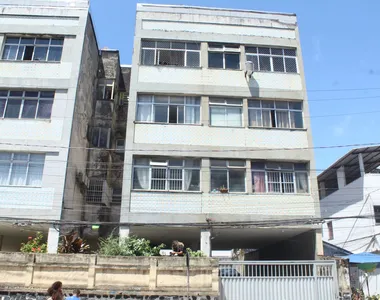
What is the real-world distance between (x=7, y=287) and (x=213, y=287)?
19.4 feet

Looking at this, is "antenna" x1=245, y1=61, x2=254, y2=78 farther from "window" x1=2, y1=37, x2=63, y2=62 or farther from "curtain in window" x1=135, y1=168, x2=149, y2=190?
"window" x1=2, y1=37, x2=63, y2=62

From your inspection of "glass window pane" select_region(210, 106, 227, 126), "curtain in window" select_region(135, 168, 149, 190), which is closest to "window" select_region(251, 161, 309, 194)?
"glass window pane" select_region(210, 106, 227, 126)

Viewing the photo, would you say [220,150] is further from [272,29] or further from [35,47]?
[35,47]

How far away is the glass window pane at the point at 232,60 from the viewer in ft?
58.1

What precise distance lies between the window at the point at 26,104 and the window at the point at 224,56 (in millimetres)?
7426

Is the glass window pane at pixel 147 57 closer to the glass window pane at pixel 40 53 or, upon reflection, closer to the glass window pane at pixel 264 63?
the glass window pane at pixel 40 53

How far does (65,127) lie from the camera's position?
1588 cm

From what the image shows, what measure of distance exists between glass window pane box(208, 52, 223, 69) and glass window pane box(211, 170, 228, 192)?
16.6 feet

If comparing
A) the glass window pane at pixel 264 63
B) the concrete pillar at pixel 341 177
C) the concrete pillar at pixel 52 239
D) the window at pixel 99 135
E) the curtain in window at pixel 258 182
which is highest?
the glass window pane at pixel 264 63

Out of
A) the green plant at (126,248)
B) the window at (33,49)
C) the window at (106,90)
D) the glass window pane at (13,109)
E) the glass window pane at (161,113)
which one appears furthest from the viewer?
the window at (106,90)

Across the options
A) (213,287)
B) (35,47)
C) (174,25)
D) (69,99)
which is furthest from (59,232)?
(174,25)

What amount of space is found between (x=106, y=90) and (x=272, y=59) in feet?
29.7

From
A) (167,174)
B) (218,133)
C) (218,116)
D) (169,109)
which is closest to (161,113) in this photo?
(169,109)

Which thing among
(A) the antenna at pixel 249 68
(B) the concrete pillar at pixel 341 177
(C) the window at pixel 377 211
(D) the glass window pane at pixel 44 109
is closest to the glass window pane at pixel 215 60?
(A) the antenna at pixel 249 68
